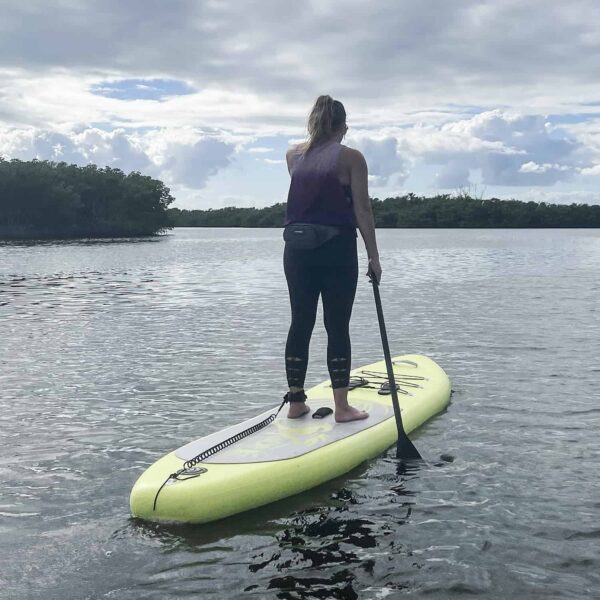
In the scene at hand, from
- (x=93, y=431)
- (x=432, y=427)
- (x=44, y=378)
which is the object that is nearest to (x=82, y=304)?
(x=44, y=378)

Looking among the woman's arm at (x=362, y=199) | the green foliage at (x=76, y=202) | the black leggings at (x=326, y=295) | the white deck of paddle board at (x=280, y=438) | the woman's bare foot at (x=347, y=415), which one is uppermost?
the green foliage at (x=76, y=202)

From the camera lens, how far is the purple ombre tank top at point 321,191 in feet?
20.0

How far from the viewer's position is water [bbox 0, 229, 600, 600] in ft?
14.1

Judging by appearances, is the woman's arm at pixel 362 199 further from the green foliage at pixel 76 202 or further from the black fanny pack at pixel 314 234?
the green foliage at pixel 76 202

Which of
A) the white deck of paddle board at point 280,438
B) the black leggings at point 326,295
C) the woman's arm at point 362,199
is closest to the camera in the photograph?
the white deck of paddle board at point 280,438

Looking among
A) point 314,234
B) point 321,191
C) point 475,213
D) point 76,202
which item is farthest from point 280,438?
point 475,213

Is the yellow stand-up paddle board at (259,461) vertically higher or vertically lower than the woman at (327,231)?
lower

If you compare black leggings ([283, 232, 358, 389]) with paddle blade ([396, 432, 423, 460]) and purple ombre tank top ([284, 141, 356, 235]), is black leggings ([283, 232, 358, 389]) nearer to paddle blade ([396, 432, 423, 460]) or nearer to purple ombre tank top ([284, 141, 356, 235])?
purple ombre tank top ([284, 141, 356, 235])

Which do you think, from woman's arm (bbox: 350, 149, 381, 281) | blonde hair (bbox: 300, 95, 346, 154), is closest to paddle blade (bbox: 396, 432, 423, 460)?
woman's arm (bbox: 350, 149, 381, 281)

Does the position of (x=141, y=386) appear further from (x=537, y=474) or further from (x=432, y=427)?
(x=537, y=474)

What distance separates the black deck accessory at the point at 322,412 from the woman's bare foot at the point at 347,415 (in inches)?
4.9

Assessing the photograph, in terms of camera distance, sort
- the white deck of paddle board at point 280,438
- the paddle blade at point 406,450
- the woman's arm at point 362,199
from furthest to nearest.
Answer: the paddle blade at point 406,450
the woman's arm at point 362,199
the white deck of paddle board at point 280,438

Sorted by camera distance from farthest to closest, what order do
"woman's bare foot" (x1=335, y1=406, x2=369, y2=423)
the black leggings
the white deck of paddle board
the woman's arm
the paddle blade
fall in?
"woman's bare foot" (x1=335, y1=406, x2=369, y2=423) < the paddle blade < the black leggings < the woman's arm < the white deck of paddle board

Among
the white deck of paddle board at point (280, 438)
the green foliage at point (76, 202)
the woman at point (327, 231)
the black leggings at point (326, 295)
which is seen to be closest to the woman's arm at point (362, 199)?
→ the woman at point (327, 231)
